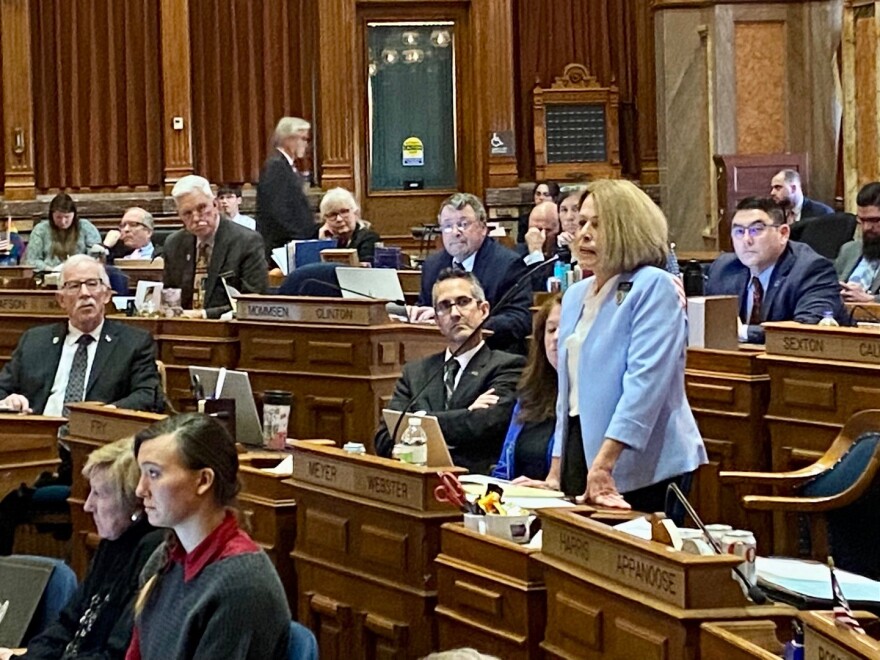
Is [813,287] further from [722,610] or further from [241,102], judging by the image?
[241,102]

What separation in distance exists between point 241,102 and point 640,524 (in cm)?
953

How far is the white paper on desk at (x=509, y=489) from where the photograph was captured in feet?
14.0

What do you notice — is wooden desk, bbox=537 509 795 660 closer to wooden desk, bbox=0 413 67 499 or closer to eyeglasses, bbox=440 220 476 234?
wooden desk, bbox=0 413 67 499

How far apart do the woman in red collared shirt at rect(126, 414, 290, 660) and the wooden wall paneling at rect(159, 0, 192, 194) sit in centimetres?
920

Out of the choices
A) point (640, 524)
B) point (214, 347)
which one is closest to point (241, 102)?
point (214, 347)

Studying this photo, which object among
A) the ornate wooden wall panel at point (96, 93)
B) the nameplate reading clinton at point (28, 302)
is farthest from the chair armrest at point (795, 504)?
the ornate wooden wall panel at point (96, 93)

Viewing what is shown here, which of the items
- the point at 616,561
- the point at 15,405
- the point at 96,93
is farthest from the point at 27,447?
the point at 96,93

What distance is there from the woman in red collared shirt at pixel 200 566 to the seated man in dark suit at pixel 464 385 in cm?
163

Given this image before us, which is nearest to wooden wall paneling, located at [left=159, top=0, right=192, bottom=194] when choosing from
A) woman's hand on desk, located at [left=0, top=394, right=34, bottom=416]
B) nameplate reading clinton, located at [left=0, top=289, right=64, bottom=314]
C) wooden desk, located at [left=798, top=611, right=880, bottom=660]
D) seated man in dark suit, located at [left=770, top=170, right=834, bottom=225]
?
nameplate reading clinton, located at [left=0, top=289, right=64, bottom=314]

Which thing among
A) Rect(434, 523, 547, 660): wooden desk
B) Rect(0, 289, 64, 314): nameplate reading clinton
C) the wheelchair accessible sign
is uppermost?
the wheelchair accessible sign

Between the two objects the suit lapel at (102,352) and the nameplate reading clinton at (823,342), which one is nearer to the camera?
the nameplate reading clinton at (823,342)

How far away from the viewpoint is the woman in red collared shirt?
3.21 m

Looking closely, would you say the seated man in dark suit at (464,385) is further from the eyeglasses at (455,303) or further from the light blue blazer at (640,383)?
the light blue blazer at (640,383)

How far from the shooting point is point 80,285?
646cm
